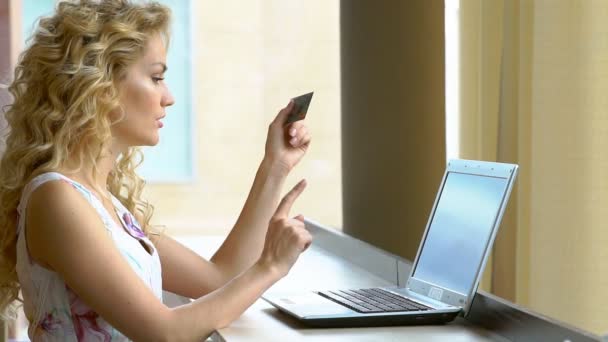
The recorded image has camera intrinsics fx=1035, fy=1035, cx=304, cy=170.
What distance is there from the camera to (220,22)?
7344 mm

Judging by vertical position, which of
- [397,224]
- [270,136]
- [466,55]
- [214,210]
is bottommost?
[214,210]

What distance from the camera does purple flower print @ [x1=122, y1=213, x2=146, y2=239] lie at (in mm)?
1692

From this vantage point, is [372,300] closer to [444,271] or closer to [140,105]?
[444,271]

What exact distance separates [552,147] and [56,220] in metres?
0.90

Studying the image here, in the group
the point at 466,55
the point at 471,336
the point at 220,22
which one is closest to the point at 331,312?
the point at 471,336

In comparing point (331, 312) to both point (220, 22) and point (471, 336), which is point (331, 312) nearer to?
point (471, 336)

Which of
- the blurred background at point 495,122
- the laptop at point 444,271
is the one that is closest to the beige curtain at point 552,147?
the blurred background at point 495,122

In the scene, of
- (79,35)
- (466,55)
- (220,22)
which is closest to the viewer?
(79,35)

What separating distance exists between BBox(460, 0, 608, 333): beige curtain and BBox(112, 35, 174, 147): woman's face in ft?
2.27

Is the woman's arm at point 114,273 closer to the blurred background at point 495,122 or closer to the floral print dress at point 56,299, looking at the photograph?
the floral print dress at point 56,299

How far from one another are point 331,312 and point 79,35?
0.58 metres

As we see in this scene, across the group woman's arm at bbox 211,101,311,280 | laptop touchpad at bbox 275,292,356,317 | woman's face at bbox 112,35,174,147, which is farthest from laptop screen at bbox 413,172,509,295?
woman's face at bbox 112,35,174,147

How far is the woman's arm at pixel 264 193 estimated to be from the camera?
1842 mm

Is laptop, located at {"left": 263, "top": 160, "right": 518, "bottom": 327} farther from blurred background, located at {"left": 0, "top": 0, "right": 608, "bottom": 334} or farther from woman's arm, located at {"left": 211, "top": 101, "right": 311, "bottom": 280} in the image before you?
blurred background, located at {"left": 0, "top": 0, "right": 608, "bottom": 334}
